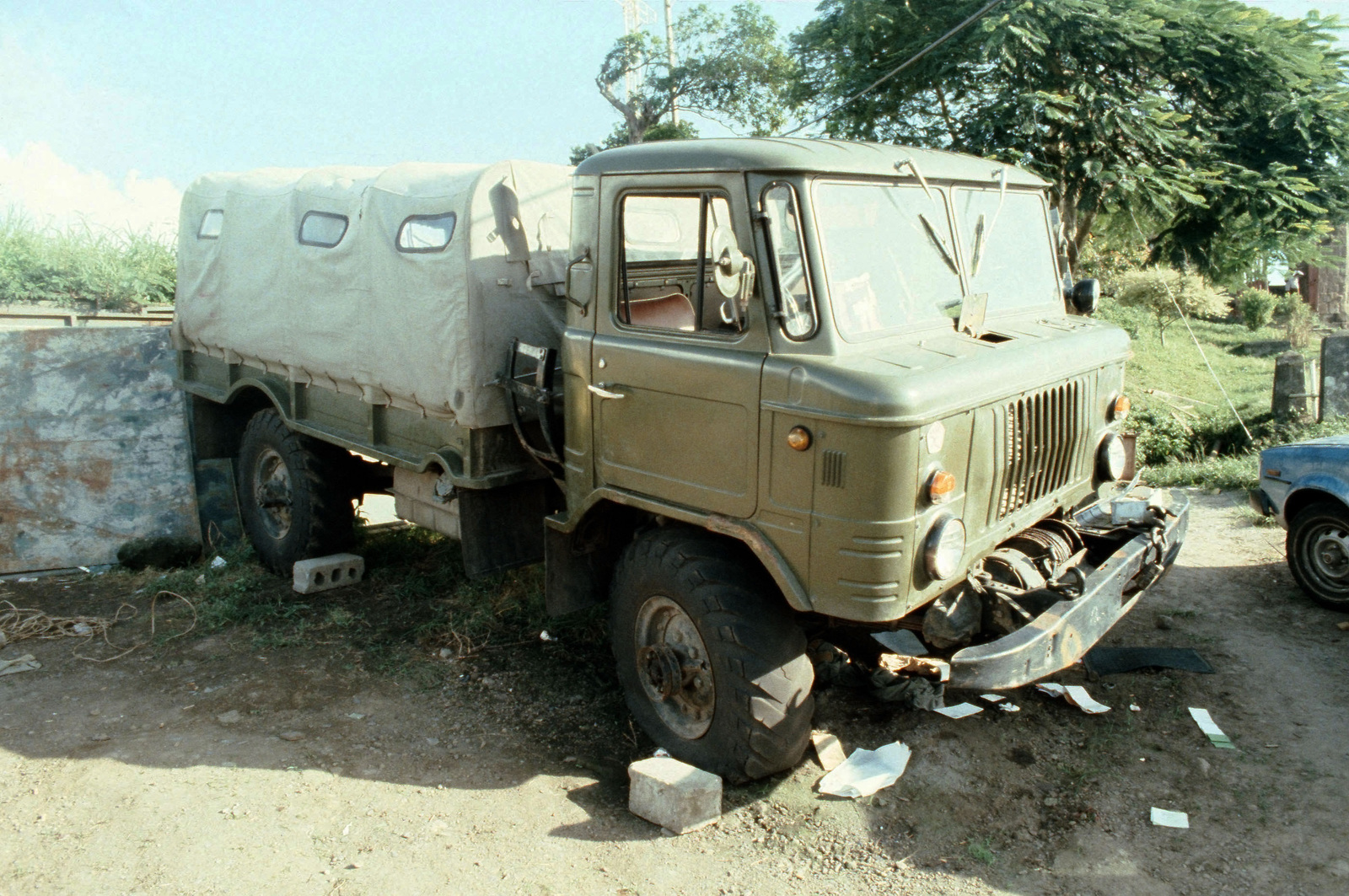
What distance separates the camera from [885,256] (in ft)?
13.7

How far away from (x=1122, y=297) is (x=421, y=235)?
17.9 meters

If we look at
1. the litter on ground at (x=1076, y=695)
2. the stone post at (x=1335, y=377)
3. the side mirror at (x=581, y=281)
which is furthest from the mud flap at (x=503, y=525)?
the stone post at (x=1335, y=377)

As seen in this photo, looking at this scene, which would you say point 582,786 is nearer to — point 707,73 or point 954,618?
point 954,618

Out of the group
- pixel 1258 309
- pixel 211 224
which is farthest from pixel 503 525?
pixel 1258 309

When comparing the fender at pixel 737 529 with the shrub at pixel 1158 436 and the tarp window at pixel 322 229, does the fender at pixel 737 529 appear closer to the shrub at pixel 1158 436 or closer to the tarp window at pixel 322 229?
the tarp window at pixel 322 229

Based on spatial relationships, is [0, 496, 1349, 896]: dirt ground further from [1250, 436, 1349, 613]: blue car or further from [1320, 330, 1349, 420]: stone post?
[1320, 330, 1349, 420]: stone post

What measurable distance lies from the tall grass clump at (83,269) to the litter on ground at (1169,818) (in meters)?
19.4

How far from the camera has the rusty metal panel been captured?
7.36 m

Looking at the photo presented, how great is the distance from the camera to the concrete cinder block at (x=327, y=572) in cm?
664

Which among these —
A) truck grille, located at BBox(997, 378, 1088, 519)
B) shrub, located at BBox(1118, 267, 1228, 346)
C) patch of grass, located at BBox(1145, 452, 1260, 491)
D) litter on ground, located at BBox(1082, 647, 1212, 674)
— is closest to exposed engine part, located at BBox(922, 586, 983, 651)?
truck grille, located at BBox(997, 378, 1088, 519)

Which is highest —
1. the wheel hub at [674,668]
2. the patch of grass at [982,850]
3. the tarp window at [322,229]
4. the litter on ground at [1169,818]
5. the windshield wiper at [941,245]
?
the tarp window at [322,229]

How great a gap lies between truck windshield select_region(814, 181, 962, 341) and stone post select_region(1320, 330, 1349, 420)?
21.9ft

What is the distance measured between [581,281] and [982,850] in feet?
9.47

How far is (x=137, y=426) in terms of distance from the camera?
7789 millimetres
